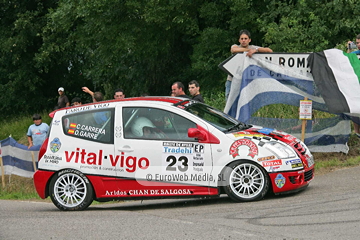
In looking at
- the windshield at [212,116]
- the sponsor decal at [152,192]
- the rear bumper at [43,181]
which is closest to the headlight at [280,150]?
the windshield at [212,116]

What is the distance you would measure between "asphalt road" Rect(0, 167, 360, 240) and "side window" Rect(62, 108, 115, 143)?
45.7 inches

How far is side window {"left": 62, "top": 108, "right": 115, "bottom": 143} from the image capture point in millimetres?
10961

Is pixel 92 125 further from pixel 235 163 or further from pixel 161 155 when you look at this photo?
pixel 235 163

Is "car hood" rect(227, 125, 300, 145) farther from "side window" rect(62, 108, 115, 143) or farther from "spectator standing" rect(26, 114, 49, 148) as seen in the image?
"spectator standing" rect(26, 114, 49, 148)

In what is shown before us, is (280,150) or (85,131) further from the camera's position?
(85,131)

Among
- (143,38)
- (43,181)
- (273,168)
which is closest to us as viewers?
(273,168)

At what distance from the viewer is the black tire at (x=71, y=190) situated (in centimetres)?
1100

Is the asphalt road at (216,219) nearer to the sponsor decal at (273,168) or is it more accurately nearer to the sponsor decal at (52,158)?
the sponsor decal at (273,168)

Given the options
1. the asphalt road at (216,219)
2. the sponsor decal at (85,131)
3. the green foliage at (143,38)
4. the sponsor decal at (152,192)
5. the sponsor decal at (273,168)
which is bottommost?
the asphalt road at (216,219)

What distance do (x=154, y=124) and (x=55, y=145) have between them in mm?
1673

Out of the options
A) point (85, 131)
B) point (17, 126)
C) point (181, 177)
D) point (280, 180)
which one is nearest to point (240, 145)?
point (280, 180)

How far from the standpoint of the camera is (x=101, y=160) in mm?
10930

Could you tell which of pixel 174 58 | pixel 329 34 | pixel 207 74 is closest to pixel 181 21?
pixel 207 74

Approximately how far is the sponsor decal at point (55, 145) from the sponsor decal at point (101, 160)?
0.19 meters
